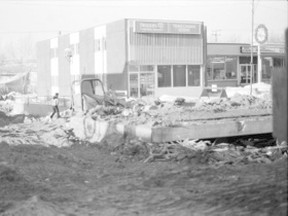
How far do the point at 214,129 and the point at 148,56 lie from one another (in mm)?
22583

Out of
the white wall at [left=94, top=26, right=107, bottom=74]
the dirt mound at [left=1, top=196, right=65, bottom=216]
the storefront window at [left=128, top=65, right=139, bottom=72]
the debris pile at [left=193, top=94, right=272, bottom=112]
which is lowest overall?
the dirt mound at [left=1, top=196, right=65, bottom=216]

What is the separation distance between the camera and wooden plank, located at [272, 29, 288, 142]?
2.76 metres

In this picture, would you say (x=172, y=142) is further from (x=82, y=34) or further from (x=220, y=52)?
(x=220, y=52)

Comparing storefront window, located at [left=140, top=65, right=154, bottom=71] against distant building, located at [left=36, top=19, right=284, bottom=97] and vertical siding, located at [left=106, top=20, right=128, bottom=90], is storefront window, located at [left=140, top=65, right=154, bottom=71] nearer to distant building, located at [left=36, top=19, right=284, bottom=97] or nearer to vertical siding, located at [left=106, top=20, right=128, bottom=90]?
distant building, located at [left=36, top=19, right=284, bottom=97]

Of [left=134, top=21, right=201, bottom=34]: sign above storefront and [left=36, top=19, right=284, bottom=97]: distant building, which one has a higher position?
[left=134, top=21, right=201, bottom=34]: sign above storefront

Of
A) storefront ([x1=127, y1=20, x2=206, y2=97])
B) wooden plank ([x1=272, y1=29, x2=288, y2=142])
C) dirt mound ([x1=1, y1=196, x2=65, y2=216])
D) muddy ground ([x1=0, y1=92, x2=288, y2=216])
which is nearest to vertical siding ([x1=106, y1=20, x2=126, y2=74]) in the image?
storefront ([x1=127, y1=20, x2=206, y2=97])

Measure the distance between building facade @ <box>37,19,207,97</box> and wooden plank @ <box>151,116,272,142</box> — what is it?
2053cm

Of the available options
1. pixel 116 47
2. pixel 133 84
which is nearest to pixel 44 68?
pixel 116 47

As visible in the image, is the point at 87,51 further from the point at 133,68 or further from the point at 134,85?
the point at 134,85

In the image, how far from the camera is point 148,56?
118 ft

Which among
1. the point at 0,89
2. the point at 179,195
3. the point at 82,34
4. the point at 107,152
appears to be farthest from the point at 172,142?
→ the point at 0,89

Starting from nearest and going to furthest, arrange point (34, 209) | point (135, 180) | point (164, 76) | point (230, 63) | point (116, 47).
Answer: point (34, 209), point (135, 180), point (116, 47), point (164, 76), point (230, 63)

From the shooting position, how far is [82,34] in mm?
41969

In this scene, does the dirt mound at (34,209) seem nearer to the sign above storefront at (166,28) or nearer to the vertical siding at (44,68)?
the sign above storefront at (166,28)
